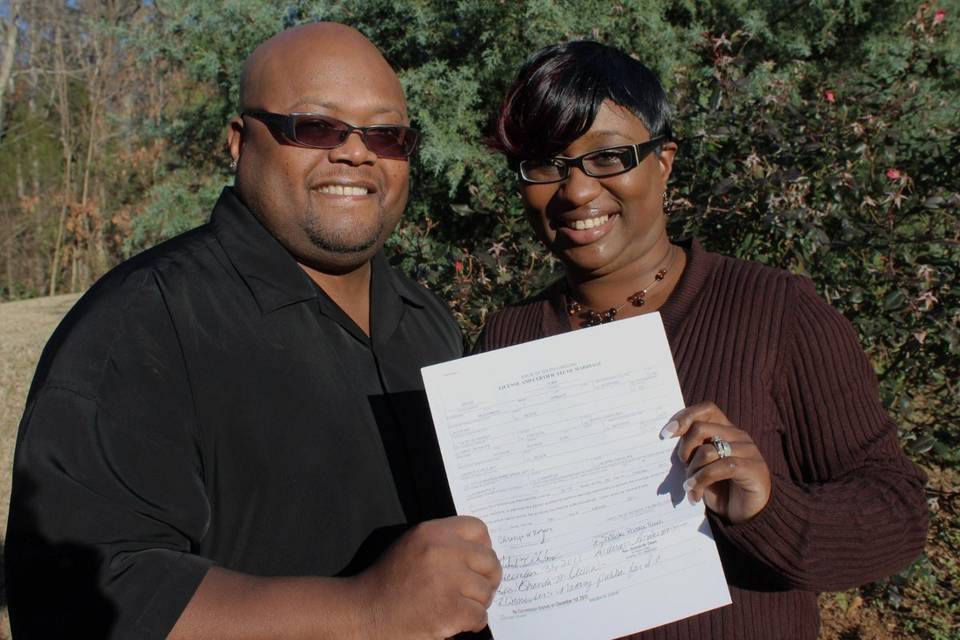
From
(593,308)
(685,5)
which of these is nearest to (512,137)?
(593,308)

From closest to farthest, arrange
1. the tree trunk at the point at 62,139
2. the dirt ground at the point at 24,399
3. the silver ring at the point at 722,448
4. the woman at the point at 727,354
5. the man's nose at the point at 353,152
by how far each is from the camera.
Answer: the silver ring at the point at 722,448, the woman at the point at 727,354, the man's nose at the point at 353,152, the dirt ground at the point at 24,399, the tree trunk at the point at 62,139

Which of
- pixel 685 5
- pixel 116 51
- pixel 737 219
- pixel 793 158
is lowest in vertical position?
pixel 116 51

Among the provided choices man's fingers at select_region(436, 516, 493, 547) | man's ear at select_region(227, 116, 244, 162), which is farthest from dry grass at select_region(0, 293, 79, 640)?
man's fingers at select_region(436, 516, 493, 547)

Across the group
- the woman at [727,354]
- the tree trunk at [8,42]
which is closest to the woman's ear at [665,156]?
the woman at [727,354]

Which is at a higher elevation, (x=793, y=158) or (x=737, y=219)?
(x=793, y=158)

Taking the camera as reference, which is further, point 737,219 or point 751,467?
point 737,219

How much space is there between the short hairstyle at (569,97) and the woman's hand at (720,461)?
81cm

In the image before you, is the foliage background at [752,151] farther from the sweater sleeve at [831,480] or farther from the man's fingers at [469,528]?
the man's fingers at [469,528]

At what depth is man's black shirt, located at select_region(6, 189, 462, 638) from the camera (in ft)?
5.48

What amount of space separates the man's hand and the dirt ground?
310 cm

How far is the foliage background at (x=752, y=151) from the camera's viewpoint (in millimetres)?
3613

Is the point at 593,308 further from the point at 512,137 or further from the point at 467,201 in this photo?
the point at 467,201

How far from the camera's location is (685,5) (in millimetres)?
5203

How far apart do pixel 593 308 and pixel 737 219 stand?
1739mm
